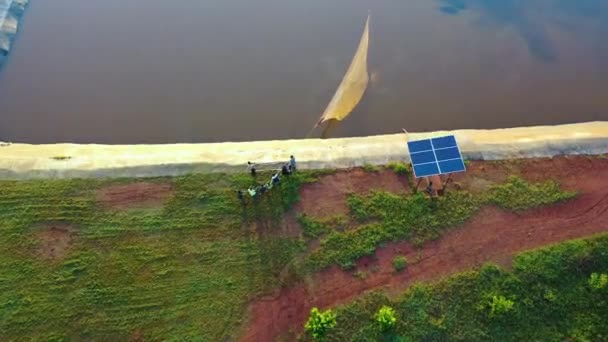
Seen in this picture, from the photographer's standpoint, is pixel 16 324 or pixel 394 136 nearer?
pixel 16 324

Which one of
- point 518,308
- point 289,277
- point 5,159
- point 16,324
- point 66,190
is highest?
point 5,159

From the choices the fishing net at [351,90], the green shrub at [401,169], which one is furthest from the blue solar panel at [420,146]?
the fishing net at [351,90]

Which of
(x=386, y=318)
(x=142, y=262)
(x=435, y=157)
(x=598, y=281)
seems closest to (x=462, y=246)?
(x=435, y=157)

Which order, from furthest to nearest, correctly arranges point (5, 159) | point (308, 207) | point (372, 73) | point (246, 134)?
point (372, 73)
point (246, 134)
point (5, 159)
point (308, 207)

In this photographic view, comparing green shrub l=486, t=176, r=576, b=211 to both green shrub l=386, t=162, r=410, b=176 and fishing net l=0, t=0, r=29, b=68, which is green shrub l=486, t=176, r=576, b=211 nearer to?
green shrub l=386, t=162, r=410, b=176

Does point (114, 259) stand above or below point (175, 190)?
below

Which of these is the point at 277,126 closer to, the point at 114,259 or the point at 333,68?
the point at 333,68

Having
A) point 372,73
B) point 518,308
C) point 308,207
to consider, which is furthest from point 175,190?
point 518,308
